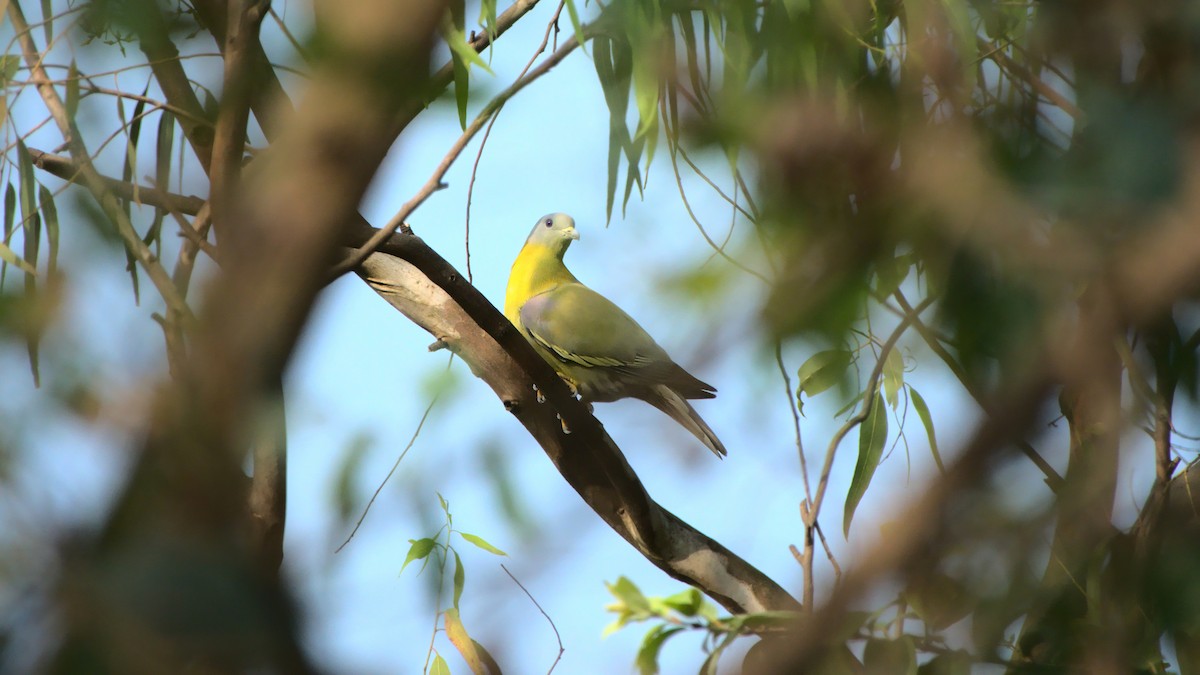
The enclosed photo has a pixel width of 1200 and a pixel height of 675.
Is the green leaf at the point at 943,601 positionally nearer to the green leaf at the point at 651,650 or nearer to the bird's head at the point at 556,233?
the green leaf at the point at 651,650

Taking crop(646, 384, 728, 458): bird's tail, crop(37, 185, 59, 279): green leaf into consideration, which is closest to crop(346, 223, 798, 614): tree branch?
crop(646, 384, 728, 458): bird's tail

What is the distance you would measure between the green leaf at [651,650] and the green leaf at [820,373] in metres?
0.52

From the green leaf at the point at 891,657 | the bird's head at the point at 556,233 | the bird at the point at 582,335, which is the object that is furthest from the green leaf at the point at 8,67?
the bird's head at the point at 556,233

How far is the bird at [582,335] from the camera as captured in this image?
321 cm

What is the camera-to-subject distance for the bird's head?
13.6 ft

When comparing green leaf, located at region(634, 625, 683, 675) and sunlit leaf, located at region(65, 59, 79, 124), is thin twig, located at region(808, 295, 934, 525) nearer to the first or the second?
green leaf, located at region(634, 625, 683, 675)

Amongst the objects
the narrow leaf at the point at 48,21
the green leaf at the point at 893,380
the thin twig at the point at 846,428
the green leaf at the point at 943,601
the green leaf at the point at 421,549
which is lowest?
the green leaf at the point at 943,601

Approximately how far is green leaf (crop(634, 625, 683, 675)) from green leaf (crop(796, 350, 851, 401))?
0.52 meters

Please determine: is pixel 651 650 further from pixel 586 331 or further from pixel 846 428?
pixel 586 331

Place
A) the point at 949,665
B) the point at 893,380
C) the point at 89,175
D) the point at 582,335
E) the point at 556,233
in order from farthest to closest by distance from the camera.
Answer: the point at 556,233 < the point at 582,335 < the point at 893,380 < the point at 89,175 < the point at 949,665

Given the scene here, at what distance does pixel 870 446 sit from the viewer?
2096 millimetres

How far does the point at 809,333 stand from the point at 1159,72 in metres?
0.43

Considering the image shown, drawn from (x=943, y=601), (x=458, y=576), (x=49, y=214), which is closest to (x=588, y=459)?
(x=458, y=576)

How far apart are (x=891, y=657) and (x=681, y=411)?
166 cm
